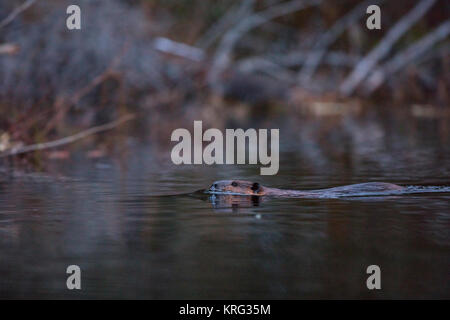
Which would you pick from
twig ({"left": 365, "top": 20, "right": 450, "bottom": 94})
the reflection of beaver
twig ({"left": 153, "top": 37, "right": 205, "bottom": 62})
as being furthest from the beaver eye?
twig ({"left": 365, "top": 20, "right": 450, "bottom": 94})

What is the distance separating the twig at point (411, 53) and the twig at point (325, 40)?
91.0 inches

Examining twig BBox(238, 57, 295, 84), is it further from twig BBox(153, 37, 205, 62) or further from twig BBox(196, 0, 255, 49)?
twig BBox(153, 37, 205, 62)

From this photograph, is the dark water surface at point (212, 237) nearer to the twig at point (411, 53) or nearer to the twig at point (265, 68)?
the twig at point (265, 68)

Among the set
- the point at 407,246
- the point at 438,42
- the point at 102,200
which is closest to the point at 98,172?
the point at 102,200

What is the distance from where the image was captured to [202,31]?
122 feet

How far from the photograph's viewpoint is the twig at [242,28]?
116 ft

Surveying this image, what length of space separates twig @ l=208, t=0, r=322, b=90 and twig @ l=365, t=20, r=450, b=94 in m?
4.05

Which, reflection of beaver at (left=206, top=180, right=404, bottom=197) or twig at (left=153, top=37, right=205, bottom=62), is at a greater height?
twig at (left=153, top=37, right=205, bottom=62)

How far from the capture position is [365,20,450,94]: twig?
123ft

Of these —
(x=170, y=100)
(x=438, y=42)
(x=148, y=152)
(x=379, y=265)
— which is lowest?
(x=379, y=265)

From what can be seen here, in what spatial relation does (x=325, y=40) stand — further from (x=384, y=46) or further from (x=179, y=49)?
(x=179, y=49)

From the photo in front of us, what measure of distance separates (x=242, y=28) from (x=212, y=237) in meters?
28.8

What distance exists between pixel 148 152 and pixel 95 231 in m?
10.2

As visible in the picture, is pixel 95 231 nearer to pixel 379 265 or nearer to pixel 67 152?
pixel 379 265
